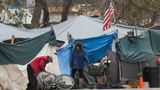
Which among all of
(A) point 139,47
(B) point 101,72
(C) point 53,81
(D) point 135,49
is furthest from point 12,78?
(A) point 139,47

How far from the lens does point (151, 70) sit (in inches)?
901

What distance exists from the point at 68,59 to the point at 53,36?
132 cm

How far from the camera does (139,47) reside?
77.4ft

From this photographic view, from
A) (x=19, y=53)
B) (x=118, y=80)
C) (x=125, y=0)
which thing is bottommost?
(x=118, y=80)

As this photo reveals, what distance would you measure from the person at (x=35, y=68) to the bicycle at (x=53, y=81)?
0.42m

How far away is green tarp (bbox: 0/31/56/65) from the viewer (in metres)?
20.9

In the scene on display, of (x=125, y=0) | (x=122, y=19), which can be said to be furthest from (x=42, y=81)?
(x=122, y=19)

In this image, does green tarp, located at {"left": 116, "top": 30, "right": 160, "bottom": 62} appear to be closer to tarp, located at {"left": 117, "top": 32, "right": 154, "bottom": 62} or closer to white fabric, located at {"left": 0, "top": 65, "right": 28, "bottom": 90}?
tarp, located at {"left": 117, "top": 32, "right": 154, "bottom": 62}

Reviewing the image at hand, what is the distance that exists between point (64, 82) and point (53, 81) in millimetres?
568

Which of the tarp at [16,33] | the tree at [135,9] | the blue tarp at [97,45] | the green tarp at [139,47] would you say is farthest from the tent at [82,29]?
the tree at [135,9]

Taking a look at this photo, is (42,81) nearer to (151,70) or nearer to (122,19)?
(151,70)

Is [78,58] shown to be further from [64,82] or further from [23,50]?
[23,50]

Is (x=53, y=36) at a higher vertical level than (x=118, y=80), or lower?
higher

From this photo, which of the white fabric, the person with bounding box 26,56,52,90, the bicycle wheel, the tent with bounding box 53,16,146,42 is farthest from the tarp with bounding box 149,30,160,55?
the white fabric
